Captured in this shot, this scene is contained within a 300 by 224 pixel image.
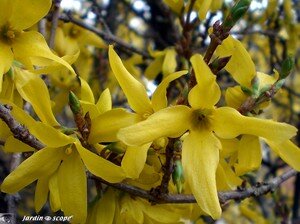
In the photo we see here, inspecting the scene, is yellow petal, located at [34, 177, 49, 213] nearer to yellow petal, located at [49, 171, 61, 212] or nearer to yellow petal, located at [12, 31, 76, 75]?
yellow petal, located at [49, 171, 61, 212]

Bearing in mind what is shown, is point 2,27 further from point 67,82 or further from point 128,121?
point 67,82

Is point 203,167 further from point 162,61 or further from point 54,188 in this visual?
point 162,61

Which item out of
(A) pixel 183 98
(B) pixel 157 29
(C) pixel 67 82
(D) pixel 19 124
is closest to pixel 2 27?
(D) pixel 19 124

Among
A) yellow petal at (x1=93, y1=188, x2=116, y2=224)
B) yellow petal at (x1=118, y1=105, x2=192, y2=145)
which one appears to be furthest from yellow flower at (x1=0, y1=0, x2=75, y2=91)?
yellow petal at (x1=93, y1=188, x2=116, y2=224)

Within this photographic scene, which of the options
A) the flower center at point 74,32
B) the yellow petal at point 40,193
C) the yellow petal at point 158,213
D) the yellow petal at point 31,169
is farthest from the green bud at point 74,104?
the flower center at point 74,32

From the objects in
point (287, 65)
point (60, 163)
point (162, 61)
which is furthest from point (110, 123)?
point (162, 61)
